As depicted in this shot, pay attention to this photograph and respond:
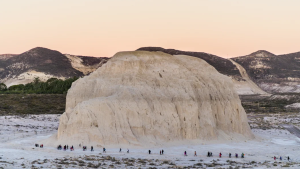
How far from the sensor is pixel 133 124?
1515 inches

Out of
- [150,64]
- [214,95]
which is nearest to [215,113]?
[214,95]

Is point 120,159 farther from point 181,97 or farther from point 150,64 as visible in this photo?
point 150,64

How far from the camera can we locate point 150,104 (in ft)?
132

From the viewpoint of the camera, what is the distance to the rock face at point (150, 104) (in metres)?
37.6

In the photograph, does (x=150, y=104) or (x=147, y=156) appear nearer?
(x=147, y=156)

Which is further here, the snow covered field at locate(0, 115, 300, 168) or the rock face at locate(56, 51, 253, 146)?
the rock face at locate(56, 51, 253, 146)

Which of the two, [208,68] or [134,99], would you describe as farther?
[208,68]

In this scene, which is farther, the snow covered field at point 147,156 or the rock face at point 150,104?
the rock face at point 150,104

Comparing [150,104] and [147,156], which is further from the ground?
[150,104]

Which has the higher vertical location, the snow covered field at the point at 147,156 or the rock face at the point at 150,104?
the rock face at the point at 150,104

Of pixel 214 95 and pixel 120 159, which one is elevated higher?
pixel 214 95

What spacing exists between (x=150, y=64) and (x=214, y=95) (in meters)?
9.14

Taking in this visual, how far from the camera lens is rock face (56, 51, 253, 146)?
37.6m

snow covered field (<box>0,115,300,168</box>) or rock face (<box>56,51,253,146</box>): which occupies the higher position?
rock face (<box>56,51,253,146</box>)
